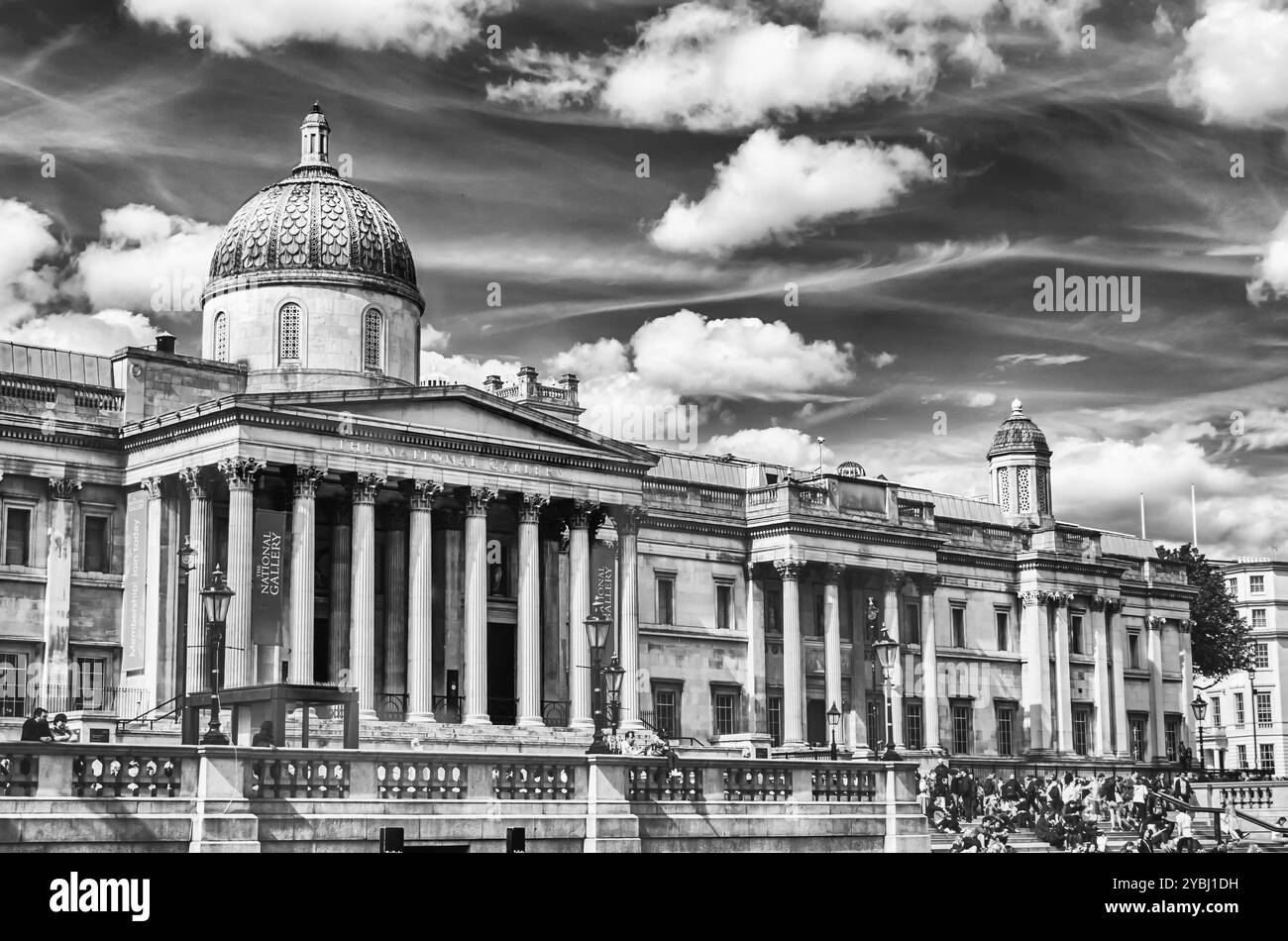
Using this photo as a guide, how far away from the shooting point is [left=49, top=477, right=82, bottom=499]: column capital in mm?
55938

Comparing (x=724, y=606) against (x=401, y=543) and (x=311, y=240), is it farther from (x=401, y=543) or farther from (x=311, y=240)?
(x=311, y=240)

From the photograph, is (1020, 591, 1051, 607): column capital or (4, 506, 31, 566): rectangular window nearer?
(4, 506, 31, 566): rectangular window

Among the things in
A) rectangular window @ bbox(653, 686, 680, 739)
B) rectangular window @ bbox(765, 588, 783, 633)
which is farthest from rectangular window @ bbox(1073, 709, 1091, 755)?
rectangular window @ bbox(653, 686, 680, 739)

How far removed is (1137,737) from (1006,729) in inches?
359

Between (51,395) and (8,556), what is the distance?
16.0ft

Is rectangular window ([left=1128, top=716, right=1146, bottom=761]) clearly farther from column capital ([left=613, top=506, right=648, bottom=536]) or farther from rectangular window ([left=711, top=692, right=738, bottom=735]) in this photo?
column capital ([left=613, top=506, right=648, bottom=536])

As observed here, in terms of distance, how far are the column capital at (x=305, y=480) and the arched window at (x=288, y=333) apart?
745 centimetres

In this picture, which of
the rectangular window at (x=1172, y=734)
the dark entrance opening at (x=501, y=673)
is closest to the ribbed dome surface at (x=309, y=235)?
the dark entrance opening at (x=501, y=673)

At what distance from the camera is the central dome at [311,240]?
62.8 meters

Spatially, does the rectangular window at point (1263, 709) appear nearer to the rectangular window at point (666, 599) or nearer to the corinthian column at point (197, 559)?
the rectangular window at point (666, 599)

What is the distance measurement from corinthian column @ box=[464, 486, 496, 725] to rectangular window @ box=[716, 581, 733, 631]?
49.6ft

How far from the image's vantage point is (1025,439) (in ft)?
302
